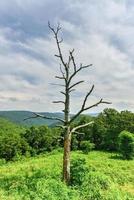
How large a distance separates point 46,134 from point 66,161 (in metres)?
62.1

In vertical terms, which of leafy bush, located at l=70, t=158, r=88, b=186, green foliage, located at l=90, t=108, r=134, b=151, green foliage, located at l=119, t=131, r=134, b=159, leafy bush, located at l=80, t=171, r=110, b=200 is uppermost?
green foliage, located at l=90, t=108, r=134, b=151

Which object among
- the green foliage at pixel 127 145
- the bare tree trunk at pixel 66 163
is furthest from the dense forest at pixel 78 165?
the bare tree trunk at pixel 66 163

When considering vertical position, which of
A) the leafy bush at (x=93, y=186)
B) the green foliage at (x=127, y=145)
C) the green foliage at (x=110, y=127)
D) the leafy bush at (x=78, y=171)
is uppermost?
the green foliage at (x=110, y=127)

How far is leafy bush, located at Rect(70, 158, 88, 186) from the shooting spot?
24172mm

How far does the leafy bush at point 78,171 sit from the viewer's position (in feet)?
79.3

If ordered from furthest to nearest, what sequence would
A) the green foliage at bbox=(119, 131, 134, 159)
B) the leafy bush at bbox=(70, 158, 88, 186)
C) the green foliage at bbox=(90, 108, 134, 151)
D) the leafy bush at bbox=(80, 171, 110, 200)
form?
the green foliage at bbox=(90, 108, 134, 151) < the green foliage at bbox=(119, 131, 134, 159) < the leafy bush at bbox=(70, 158, 88, 186) < the leafy bush at bbox=(80, 171, 110, 200)

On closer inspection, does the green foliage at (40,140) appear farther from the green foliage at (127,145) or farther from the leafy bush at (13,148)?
the green foliage at (127,145)

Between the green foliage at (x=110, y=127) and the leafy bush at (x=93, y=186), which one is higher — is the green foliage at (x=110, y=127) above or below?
above

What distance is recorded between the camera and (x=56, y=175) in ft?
83.4

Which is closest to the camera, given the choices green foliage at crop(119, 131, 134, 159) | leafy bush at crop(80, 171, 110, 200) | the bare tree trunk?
leafy bush at crop(80, 171, 110, 200)

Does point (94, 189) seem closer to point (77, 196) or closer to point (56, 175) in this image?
point (77, 196)

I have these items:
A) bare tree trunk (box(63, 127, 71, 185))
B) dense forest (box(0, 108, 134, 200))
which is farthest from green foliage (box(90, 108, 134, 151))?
bare tree trunk (box(63, 127, 71, 185))

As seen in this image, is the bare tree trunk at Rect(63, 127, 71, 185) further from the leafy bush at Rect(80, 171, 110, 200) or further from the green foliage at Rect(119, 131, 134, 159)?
the green foliage at Rect(119, 131, 134, 159)

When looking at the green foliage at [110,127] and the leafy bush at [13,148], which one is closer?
the green foliage at [110,127]
